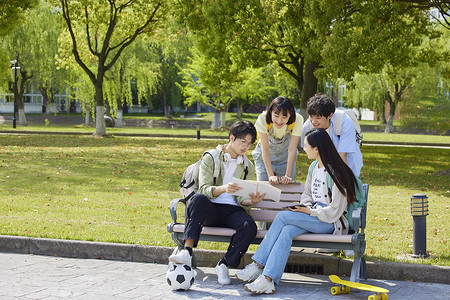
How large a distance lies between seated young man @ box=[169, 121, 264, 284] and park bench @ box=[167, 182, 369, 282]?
0.13 metres

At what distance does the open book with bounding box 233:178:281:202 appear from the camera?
579 centimetres

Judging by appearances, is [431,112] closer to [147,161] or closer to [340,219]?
[147,161]

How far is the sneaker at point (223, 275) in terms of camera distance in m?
5.72

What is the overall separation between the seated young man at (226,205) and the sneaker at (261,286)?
1.37ft

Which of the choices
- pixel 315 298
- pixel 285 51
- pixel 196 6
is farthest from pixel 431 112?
pixel 315 298

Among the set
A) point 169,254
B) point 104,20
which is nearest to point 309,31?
point 104,20

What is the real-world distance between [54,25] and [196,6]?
20.0m

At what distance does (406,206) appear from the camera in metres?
11.1

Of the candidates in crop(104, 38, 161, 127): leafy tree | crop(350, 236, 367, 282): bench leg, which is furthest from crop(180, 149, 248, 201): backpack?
crop(104, 38, 161, 127): leafy tree

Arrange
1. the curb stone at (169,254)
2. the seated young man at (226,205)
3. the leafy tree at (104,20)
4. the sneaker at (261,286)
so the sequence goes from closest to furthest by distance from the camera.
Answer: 1. the sneaker at (261,286)
2. the seated young man at (226,205)
3. the curb stone at (169,254)
4. the leafy tree at (104,20)

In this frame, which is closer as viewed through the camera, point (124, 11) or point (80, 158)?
point (80, 158)

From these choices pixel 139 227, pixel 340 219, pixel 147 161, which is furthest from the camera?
pixel 147 161

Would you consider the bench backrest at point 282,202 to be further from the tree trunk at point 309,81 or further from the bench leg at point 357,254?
the tree trunk at point 309,81

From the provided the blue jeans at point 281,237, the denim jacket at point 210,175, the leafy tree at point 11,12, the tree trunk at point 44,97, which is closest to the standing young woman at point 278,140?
the denim jacket at point 210,175
